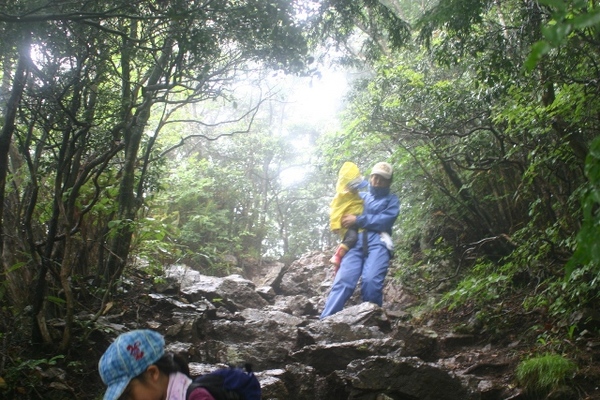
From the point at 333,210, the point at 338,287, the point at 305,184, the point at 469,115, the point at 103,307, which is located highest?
the point at 305,184

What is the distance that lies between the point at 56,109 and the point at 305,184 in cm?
1499

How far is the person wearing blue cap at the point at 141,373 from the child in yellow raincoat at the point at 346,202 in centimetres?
571

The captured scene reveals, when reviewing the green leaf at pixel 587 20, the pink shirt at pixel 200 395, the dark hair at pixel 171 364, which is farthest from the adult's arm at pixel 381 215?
the green leaf at pixel 587 20

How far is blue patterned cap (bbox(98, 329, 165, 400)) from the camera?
6.98 ft

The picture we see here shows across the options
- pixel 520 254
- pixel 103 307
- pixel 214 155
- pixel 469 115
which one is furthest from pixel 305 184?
pixel 103 307

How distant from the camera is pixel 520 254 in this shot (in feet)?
19.1

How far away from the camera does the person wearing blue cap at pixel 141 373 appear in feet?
6.98

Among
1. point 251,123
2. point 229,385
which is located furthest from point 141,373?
point 251,123

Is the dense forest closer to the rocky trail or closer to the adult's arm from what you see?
the rocky trail

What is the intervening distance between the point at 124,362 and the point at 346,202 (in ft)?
20.0

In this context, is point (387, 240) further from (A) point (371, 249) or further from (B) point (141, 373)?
(B) point (141, 373)

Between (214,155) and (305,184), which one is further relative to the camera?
(305,184)

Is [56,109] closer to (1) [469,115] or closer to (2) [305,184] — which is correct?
(1) [469,115]

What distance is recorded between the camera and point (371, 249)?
757 cm
